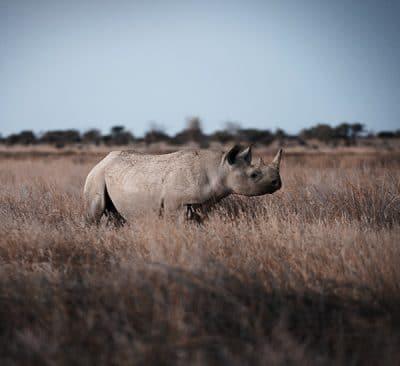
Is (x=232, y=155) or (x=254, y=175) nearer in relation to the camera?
(x=254, y=175)

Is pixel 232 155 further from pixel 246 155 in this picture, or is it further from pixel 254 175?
pixel 254 175

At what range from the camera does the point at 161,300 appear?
9.77 feet

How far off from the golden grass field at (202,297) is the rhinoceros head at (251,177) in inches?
25.2

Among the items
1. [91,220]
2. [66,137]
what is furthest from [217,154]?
[66,137]

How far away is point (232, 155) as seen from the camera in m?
5.62

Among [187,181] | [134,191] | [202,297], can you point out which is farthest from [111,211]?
[202,297]

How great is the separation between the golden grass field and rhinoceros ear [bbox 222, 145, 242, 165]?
99cm

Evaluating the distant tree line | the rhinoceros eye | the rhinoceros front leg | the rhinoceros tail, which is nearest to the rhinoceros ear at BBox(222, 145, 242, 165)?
the rhinoceros eye

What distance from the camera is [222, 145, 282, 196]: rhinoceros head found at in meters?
5.46

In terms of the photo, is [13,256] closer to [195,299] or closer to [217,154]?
[195,299]

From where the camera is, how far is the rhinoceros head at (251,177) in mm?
5457

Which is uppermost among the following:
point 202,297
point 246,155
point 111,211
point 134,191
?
point 246,155

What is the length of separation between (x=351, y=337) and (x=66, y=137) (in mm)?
58354

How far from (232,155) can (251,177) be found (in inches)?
15.8
